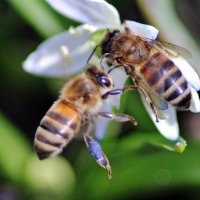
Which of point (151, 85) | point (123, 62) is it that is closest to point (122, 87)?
point (123, 62)

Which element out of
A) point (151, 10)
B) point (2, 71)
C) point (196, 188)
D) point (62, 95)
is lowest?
point (196, 188)

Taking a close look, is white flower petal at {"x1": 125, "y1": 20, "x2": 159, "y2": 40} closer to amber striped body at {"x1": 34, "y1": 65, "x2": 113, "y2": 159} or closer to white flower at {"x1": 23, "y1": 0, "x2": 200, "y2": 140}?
white flower at {"x1": 23, "y1": 0, "x2": 200, "y2": 140}

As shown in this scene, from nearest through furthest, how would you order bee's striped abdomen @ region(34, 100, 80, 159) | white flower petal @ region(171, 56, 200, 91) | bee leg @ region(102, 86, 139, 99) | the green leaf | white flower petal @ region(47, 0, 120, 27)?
bee's striped abdomen @ region(34, 100, 80, 159) → white flower petal @ region(171, 56, 200, 91) → bee leg @ region(102, 86, 139, 99) → white flower petal @ region(47, 0, 120, 27) → the green leaf

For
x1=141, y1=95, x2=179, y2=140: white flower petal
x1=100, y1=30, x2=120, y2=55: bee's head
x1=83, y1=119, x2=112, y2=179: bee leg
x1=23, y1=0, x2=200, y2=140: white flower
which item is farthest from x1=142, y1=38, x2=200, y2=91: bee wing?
x1=83, y1=119, x2=112, y2=179: bee leg

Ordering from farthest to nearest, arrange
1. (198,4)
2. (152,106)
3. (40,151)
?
(198,4)
(152,106)
(40,151)

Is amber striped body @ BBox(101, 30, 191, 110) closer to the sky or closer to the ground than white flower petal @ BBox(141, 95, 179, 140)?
closer to the sky

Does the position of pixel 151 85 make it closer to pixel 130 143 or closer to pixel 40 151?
pixel 40 151

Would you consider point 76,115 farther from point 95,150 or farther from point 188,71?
point 188,71
